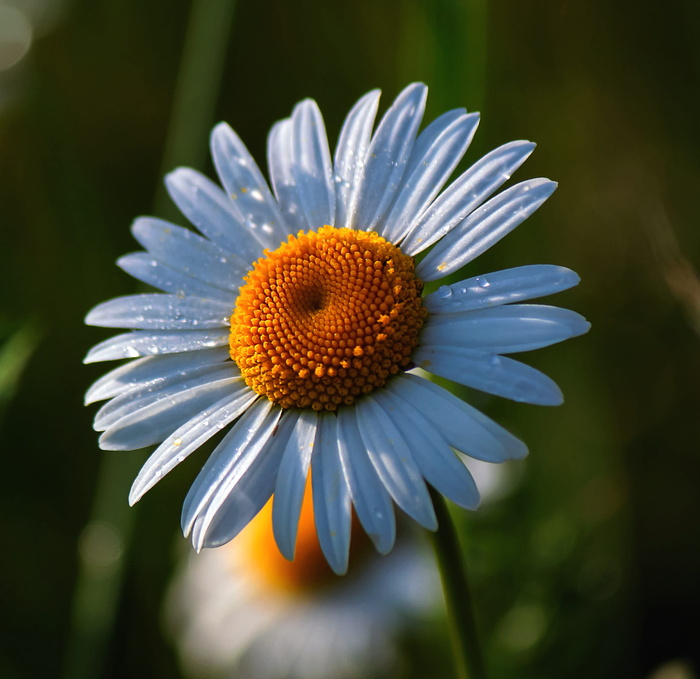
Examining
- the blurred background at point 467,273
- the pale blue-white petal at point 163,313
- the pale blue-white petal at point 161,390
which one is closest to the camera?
the pale blue-white petal at point 161,390

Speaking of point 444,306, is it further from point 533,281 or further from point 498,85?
point 498,85

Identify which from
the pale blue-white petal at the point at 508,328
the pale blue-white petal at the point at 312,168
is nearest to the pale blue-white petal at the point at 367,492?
the pale blue-white petal at the point at 508,328

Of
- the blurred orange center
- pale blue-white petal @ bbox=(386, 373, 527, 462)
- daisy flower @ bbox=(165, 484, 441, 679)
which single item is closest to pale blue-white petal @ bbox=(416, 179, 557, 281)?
pale blue-white petal @ bbox=(386, 373, 527, 462)

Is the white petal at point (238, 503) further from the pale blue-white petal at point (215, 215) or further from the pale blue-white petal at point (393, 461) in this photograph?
the pale blue-white petal at point (215, 215)

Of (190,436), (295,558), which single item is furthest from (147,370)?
(295,558)

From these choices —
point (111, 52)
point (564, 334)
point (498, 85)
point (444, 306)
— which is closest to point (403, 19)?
point (498, 85)

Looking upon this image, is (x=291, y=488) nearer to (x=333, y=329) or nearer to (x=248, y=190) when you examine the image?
(x=333, y=329)
